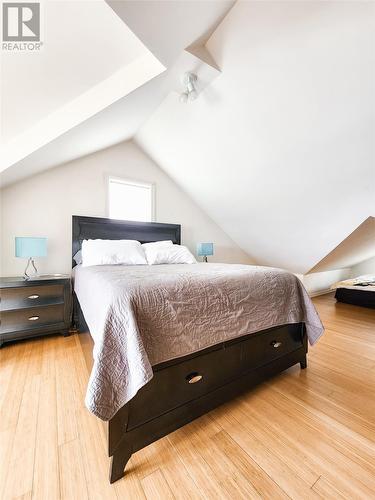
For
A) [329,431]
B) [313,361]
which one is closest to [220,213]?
[313,361]

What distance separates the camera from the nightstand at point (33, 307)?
2.05 metres

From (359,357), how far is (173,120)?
3204 millimetres

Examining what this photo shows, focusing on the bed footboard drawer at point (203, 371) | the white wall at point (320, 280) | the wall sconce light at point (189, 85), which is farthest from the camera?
the white wall at point (320, 280)

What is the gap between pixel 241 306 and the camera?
1.37m

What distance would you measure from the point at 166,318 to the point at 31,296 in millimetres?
1908

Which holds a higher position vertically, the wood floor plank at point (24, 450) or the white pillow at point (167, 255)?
the white pillow at point (167, 255)

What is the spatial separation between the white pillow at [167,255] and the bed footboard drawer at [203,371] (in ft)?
4.79

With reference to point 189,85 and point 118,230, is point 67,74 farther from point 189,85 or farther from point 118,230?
point 118,230

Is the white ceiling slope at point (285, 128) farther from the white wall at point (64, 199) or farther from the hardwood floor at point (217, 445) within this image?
the hardwood floor at point (217, 445)

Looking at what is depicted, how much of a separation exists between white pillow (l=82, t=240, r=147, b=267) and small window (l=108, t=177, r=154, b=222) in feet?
2.34

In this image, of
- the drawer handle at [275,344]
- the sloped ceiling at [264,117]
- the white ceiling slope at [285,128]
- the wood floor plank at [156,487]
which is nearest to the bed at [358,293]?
the white ceiling slope at [285,128]

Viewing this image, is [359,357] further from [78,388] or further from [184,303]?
[78,388]

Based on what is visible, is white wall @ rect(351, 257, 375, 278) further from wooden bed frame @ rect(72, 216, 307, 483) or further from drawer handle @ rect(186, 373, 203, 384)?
drawer handle @ rect(186, 373, 203, 384)

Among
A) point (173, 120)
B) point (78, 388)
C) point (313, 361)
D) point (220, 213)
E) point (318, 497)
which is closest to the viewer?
point (318, 497)
